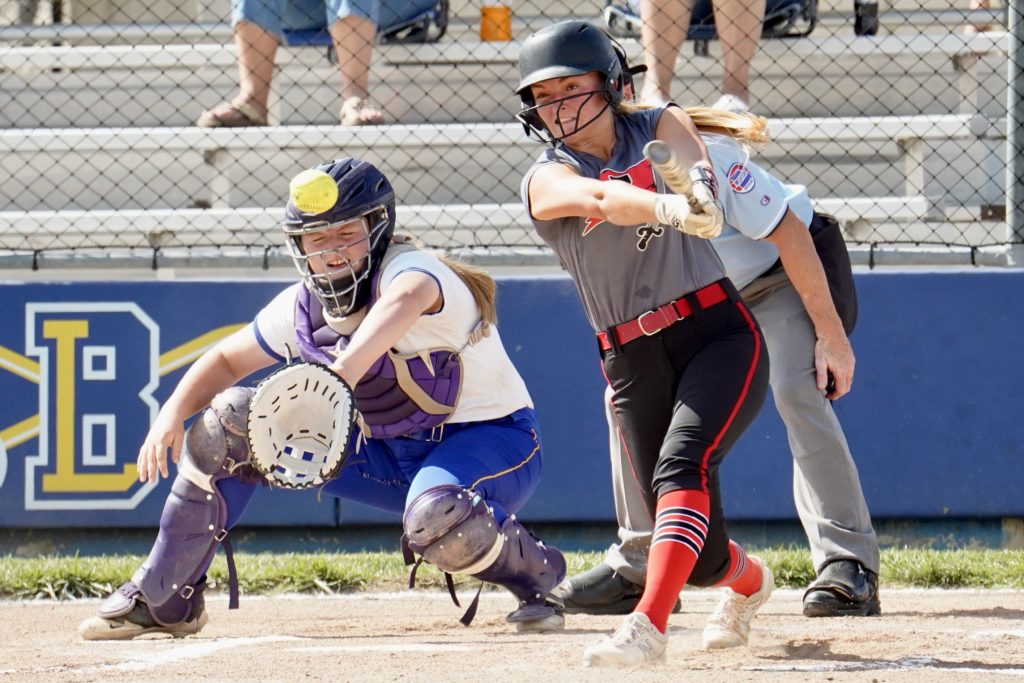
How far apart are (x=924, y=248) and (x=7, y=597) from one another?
3905 millimetres

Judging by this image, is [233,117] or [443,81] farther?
[443,81]

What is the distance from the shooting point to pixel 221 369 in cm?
387

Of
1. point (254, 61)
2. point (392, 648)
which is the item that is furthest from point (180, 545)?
point (254, 61)

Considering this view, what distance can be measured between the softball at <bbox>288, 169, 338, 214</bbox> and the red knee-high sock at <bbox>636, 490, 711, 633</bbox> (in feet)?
4.03

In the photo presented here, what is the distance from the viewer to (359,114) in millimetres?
6652

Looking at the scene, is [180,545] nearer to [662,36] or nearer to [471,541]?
[471,541]

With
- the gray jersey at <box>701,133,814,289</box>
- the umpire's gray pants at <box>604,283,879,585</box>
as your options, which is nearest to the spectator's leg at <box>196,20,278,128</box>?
the umpire's gray pants at <box>604,283,879,585</box>

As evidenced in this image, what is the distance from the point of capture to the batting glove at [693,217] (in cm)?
268

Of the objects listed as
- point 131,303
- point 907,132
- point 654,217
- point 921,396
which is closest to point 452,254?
point 131,303

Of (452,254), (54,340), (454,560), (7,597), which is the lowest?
(7,597)

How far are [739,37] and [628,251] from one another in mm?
3468

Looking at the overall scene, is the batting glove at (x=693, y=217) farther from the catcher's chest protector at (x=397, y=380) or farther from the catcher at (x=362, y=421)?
the catcher's chest protector at (x=397, y=380)

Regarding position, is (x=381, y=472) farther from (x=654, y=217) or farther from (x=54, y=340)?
(x=54, y=340)

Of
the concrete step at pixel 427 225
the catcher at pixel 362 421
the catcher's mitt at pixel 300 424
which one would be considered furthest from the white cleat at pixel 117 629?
the concrete step at pixel 427 225
